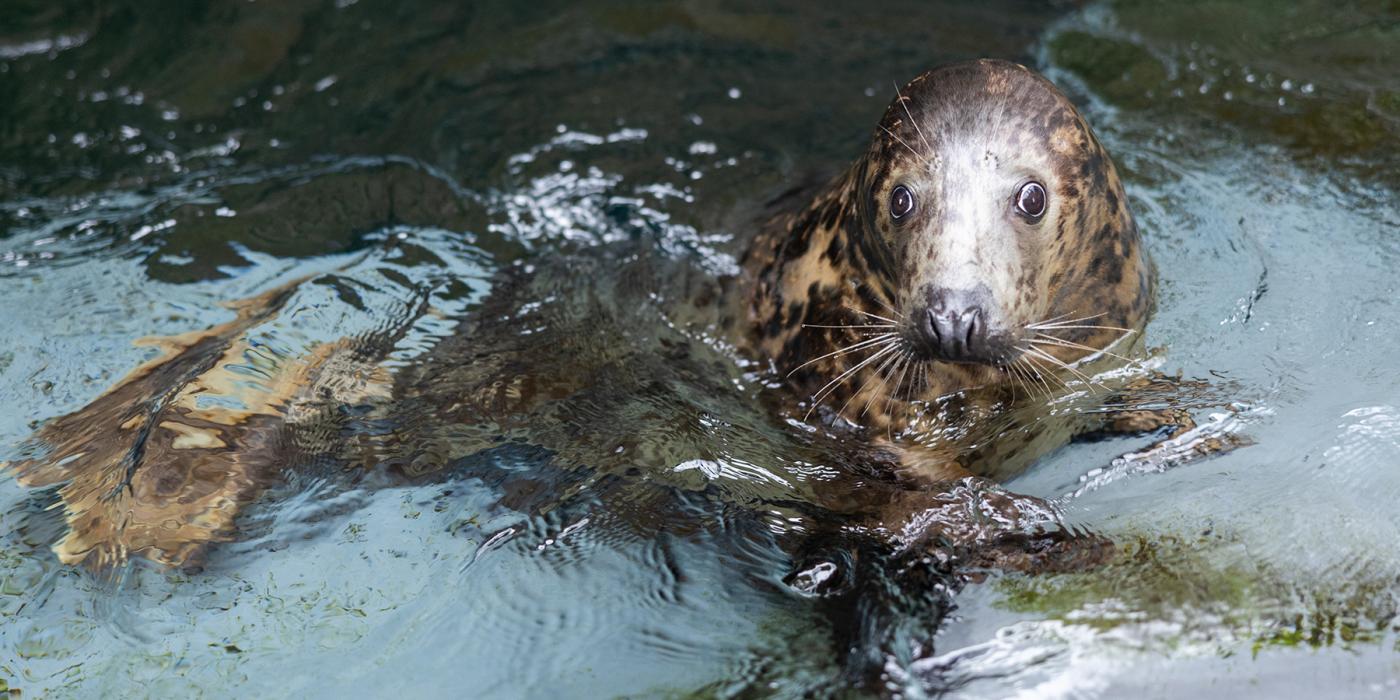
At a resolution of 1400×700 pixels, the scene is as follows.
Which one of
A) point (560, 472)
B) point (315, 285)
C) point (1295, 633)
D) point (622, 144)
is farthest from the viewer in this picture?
point (622, 144)

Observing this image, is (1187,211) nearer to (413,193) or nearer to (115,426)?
(413,193)

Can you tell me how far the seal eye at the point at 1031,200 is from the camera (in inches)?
143

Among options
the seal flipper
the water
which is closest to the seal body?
the water

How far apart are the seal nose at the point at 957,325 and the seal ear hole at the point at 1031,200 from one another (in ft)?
1.09

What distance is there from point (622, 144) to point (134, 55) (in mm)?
2849

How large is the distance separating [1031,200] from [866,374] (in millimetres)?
754

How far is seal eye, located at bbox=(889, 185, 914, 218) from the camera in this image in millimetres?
3689

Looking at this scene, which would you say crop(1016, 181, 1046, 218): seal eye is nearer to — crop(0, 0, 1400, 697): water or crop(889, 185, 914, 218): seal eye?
crop(889, 185, 914, 218): seal eye

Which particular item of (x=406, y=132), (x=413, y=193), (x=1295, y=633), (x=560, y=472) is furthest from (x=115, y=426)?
(x=1295, y=633)

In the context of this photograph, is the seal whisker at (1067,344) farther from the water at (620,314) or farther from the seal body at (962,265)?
the water at (620,314)

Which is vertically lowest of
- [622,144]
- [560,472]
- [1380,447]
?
[560,472]

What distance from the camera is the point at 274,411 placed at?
4043 millimetres

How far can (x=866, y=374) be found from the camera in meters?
4.02

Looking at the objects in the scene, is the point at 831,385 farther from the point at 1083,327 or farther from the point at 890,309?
the point at 1083,327
